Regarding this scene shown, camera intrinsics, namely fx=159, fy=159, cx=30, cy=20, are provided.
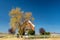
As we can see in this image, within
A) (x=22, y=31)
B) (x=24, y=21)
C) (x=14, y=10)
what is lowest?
(x=22, y=31)

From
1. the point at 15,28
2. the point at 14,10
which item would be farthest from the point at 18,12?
the point at 15,28

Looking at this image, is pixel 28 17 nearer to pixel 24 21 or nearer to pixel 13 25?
pixel 24 21

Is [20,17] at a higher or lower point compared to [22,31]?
higher

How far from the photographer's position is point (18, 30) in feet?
166

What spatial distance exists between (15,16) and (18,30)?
181 inches

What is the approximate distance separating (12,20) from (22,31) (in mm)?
4722

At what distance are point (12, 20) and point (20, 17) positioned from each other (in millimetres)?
2699

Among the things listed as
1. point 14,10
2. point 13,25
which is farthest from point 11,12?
point 13,25

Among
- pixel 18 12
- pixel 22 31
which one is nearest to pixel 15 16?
pixel 18 12

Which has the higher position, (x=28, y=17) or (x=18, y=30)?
(x=28, y=17)

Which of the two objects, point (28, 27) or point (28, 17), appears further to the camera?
point (28, 27)

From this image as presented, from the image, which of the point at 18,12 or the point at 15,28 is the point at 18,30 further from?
the point at 18,12

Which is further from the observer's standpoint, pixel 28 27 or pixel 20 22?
pixel 28 27

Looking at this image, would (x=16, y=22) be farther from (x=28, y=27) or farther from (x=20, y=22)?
(x=28, y=27)
